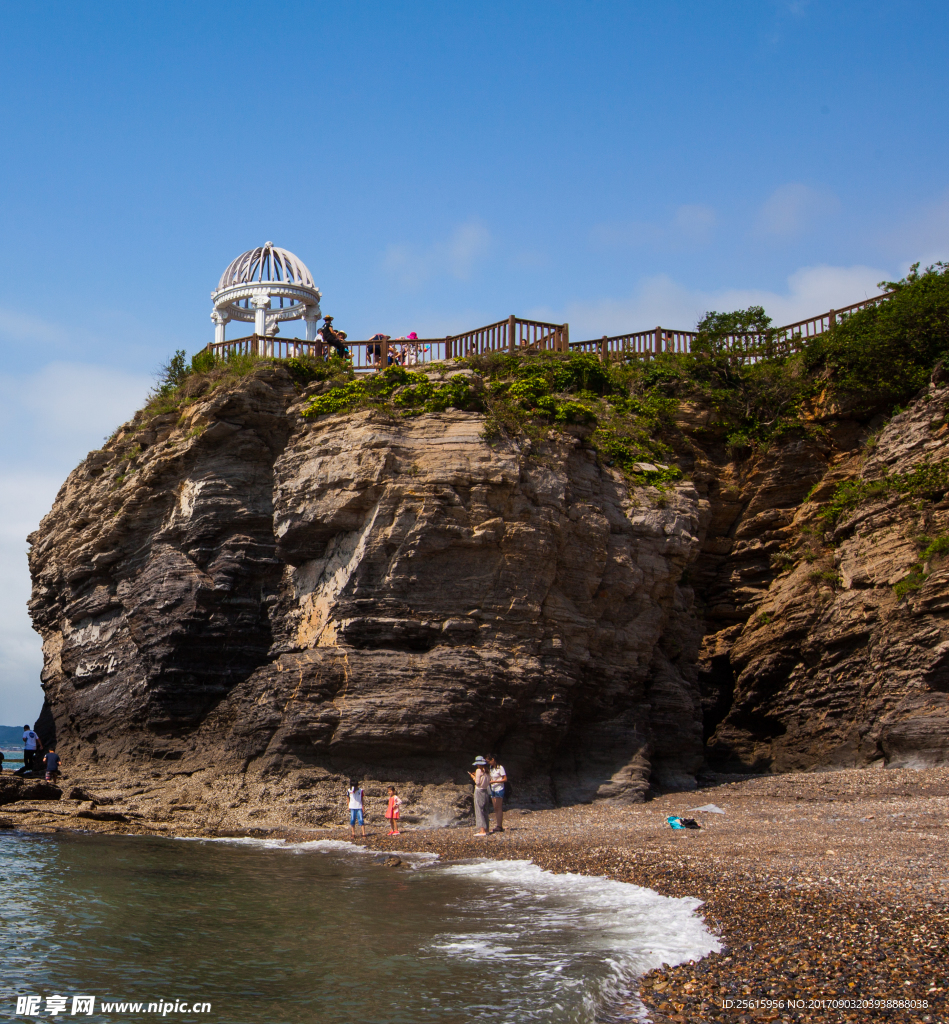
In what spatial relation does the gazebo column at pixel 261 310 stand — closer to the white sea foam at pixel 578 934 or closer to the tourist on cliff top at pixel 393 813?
the tourist on cliff top at pixel 393 813

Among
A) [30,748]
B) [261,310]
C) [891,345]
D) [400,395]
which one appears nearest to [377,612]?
[400,395]

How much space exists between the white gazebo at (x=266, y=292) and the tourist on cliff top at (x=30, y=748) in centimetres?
1452

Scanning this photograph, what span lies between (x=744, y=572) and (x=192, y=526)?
1795cm

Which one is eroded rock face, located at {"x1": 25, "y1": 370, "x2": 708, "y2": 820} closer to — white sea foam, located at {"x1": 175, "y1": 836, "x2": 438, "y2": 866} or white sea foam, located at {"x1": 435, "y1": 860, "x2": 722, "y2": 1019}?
white sea foam, located at {"x1": 175, "y1": 836, "x2": 438, "y2": 866}

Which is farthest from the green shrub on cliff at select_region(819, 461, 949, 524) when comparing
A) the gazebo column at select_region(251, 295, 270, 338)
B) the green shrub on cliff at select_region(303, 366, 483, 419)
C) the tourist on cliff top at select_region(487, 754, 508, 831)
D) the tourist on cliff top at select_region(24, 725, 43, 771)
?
the tourist on cliff top at select_region(24, 725, 43, 771)

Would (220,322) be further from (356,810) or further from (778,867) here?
(778,867)

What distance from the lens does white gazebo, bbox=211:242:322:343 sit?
102ft

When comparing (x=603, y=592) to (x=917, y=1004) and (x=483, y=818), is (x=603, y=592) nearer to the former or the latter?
(x=483, y=818)

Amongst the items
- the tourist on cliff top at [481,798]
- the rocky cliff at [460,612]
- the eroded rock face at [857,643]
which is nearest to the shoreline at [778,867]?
the tourist on cliff top at [481,798]

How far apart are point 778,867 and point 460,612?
11891 mm

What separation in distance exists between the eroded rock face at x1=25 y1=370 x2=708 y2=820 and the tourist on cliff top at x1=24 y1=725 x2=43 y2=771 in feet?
4.82

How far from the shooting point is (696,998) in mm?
8312

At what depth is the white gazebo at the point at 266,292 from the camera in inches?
1227

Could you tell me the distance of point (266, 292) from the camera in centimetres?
3106
